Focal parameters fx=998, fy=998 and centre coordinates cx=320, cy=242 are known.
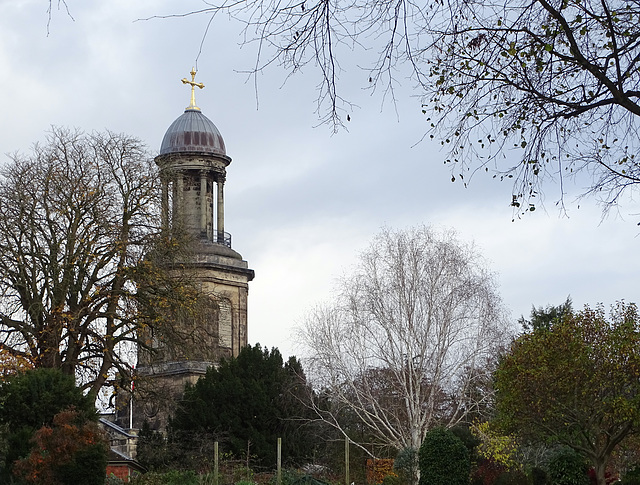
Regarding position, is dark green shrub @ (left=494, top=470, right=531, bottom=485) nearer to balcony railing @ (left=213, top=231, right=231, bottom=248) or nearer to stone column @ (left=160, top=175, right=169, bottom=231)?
stone column @ (left=160, top=175, right=169, bottom=231)

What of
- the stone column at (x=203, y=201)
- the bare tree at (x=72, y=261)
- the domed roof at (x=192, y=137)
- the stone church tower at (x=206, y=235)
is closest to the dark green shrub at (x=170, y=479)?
the bare tree at (x=72, y=261)

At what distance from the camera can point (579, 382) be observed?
23297 mm

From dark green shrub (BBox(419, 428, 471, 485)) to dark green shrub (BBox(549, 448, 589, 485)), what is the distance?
2.69 meters

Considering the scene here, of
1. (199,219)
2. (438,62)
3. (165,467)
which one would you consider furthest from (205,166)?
(438,62)

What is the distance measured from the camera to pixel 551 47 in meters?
9.18

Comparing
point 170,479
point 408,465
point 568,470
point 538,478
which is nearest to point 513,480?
point 538,478

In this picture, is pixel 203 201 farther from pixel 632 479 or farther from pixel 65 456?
pixel 632 479

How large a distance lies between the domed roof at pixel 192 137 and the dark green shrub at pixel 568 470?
29605mm

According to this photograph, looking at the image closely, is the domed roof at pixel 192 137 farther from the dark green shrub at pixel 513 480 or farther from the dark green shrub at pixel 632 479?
the dark green shrub at pixel 632 479

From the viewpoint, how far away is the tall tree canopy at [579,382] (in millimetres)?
23000

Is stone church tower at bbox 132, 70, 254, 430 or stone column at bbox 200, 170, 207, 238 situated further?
stone column at bbox 200, 170, 207, 238

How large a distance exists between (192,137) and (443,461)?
2833 cm

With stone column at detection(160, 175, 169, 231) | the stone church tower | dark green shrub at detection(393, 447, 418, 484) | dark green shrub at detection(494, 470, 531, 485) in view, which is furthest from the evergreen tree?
dark green shrub at detection(494, 470, 531, 485)

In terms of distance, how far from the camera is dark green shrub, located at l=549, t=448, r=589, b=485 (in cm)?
2311
